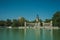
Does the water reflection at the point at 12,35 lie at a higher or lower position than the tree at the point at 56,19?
lower

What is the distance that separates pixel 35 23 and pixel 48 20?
3.01 m

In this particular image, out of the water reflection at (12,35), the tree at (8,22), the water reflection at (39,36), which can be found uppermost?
the tree at (8,22)

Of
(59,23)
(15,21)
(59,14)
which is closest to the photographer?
(59,23)

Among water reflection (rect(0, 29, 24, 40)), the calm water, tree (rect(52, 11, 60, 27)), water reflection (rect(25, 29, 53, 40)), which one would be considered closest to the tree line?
tree (rect(52, 11, 60, 27))

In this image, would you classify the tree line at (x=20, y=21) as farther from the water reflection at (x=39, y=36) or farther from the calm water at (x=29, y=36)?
the calm water at (x=29, y=36)

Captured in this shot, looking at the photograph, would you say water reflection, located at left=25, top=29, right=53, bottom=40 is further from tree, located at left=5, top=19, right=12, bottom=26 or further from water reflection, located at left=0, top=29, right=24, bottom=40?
tree, located at left=5, top=19, right=12, bottom=26

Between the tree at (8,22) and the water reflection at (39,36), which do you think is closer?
the water reflection at (39,36)

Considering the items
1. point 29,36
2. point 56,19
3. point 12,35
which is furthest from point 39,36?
point 56,19

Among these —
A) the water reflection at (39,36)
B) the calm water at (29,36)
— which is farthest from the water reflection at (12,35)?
the water reflection at (39,36)

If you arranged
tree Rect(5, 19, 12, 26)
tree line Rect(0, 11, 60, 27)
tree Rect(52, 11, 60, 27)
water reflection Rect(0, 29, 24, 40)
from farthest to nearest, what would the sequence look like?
tree Rect(5, 19, 12, 26)
tree line Rect(0, 11, 60, 27)
tree Rect(52, 11, 60, 27)
water reflection Rect(0, 29, 24, 40)

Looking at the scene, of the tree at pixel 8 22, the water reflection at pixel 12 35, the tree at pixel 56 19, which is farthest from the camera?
the tree at pixel 8 22

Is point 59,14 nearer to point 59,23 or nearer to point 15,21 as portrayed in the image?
point 59,23

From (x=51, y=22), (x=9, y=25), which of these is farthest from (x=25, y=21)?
(x=51, y=22)

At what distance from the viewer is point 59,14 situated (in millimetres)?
34312
